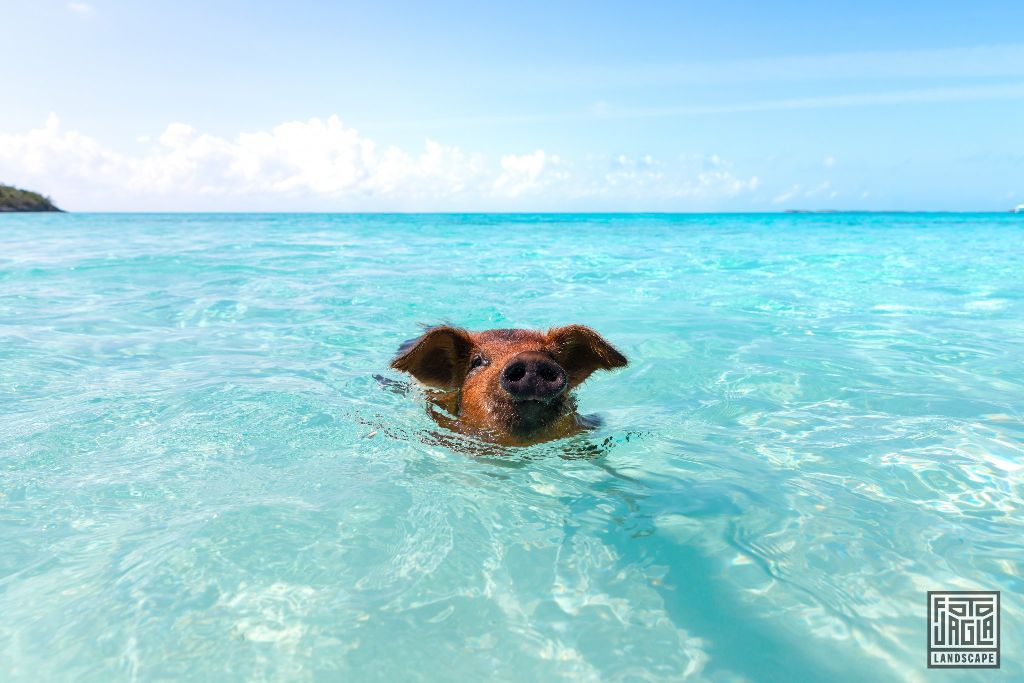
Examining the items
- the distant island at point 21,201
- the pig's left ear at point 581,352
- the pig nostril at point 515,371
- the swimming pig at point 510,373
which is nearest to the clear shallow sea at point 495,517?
the swimming pig at point 510,373

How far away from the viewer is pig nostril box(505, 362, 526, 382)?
363 cm

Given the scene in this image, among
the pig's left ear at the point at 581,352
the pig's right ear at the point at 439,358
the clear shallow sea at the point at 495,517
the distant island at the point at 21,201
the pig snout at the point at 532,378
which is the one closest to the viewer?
the clear shallow sea at the point at 495,517

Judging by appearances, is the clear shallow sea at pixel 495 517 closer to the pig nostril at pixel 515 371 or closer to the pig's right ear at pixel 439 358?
the pig's right ear at pixel 439 358

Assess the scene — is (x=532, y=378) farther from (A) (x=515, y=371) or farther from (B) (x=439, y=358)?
(B) (x=439, y=358)

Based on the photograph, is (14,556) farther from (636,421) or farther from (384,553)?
(636,421)

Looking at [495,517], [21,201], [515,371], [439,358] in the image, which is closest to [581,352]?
[439,358]

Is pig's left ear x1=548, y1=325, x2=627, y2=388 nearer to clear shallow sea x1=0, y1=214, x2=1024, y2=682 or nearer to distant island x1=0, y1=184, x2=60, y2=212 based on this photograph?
clear shallow sea x1=0, y1=214, x2=1024, y2=682

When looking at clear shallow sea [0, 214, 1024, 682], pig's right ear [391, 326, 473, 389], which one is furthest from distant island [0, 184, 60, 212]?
pig's right ear [391, 326, 473, 389]

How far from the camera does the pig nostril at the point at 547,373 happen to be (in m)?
3.63

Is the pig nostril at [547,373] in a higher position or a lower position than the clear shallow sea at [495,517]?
higher

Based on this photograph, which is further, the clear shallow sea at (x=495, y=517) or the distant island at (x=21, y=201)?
the distant island at (x=21, y=201)

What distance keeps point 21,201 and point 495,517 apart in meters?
86.7

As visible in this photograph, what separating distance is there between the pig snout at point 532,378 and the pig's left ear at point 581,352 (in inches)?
25.4

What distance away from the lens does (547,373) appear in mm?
3643
